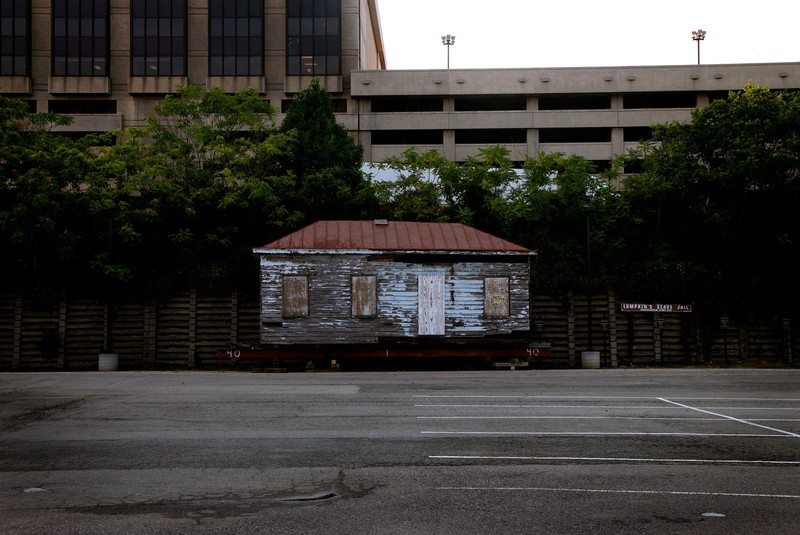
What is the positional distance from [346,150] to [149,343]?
12.8 m

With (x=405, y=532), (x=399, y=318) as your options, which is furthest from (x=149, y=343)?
(x=405, y=532)

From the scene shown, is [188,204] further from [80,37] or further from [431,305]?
[80,37]

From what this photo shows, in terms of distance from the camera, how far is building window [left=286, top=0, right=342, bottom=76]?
5562 cm

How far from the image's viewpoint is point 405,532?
20.8ft

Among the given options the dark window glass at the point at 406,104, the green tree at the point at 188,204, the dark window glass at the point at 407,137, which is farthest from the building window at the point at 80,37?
the green tree at the point at 188,204

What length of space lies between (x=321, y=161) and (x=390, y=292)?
32.8 ft

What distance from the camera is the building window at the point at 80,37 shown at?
179 feet

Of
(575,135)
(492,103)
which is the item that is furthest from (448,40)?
(575,135)

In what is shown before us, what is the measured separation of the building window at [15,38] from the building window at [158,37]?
8.36 m

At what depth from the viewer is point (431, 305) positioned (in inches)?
995

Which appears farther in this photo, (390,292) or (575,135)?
(575,135)

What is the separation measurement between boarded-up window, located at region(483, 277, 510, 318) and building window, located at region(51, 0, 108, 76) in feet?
143

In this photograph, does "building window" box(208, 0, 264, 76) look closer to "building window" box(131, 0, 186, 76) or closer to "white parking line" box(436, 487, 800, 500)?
"building window" box(131, 0, 186, 76)

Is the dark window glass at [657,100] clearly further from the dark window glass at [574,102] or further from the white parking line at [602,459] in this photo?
the white parking line at [602,459]
